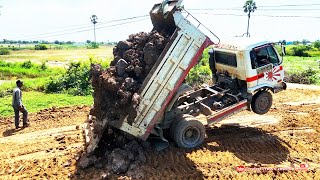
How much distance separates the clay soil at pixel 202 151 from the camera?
7.85 m

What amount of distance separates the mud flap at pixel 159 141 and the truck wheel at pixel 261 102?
127 inches

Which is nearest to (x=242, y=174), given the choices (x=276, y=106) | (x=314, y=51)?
(x=276, y=106)

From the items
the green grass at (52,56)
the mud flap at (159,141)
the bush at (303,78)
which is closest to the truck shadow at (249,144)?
the mud flap at (159,141)

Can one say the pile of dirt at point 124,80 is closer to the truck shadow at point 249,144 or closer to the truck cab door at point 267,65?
the truck shadow at point 249,144

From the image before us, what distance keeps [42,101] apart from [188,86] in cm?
1036

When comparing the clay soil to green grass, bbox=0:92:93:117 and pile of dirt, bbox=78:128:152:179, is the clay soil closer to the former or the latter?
pile of dirt, bbox=78:128:152:179

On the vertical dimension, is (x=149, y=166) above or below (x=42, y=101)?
below

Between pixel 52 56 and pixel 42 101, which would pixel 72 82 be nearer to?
pixel 42 101

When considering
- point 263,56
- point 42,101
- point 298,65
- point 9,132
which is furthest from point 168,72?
point 298,65

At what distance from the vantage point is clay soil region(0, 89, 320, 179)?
7848 mm

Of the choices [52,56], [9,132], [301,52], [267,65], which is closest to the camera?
[267,65]

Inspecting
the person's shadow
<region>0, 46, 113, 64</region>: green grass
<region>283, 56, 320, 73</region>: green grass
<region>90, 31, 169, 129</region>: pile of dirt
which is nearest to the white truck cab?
<region>90, 31, 169, 129</region>: pile of dirt

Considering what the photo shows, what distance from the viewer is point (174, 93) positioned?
8.38 metres

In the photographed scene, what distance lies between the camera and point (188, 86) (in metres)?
8.60
